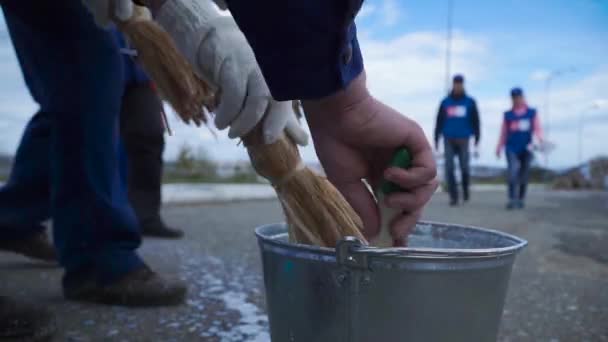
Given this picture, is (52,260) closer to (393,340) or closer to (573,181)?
(393,340)

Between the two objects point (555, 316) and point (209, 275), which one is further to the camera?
point (209, 275)

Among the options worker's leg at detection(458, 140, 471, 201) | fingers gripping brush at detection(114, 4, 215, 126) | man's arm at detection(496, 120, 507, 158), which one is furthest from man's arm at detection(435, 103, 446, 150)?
fingers gripping brush at detection(114, 4, 215, 126)

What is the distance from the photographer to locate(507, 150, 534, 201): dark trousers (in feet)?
17.3

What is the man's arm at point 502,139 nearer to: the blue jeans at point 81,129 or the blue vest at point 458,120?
the blue vest at point 458,120

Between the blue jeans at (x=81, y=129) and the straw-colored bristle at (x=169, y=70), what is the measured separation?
0.41 m

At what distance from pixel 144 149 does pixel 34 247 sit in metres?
0.92

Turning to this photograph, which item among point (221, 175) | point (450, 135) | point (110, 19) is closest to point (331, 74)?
point (110, 19)

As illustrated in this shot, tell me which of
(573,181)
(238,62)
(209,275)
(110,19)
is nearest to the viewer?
(238,62)

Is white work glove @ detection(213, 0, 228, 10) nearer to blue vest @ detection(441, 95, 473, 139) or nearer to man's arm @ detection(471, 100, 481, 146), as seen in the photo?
blue vest @ detection(441, 95, 473, 139)

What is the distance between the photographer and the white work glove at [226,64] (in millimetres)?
823

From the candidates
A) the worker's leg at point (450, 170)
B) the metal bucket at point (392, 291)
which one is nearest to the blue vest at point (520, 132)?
the worker's leg at point (450, 170)

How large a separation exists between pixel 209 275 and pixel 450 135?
14.3ft

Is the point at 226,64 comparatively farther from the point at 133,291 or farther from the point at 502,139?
the point at 502,139

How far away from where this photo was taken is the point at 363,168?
896mm
